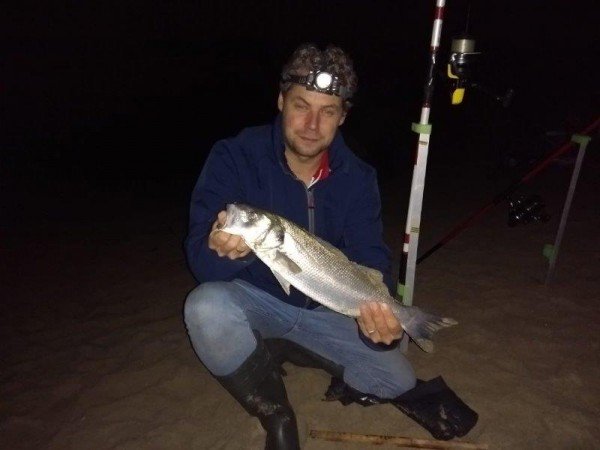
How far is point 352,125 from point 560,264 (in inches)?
449

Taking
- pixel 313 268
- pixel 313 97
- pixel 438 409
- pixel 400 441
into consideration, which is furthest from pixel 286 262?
pixel 438 409

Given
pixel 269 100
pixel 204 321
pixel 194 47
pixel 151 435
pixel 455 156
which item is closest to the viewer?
pixel 204 321

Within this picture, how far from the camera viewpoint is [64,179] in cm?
1045

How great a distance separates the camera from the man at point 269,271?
296 cm

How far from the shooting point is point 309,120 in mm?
3242

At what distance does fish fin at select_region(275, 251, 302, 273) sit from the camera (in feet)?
8.61

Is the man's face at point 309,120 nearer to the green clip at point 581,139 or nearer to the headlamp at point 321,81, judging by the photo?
the headlamp at point 321,81

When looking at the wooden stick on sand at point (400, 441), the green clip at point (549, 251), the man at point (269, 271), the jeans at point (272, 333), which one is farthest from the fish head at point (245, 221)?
the green clip at point (549, 251)

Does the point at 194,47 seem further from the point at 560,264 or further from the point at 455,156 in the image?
the point at 560,264

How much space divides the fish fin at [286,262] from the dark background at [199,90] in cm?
280

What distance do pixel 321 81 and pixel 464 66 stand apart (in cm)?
113

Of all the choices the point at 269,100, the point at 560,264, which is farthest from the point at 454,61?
the point at 269,100

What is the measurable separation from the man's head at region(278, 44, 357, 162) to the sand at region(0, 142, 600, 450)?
2161 mm

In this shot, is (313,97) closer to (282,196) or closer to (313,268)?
(282,196)
